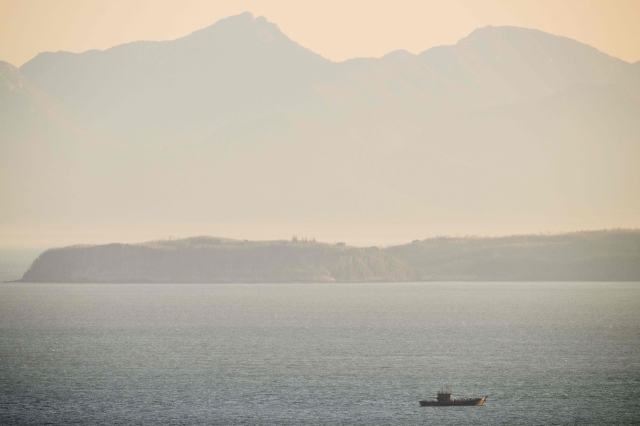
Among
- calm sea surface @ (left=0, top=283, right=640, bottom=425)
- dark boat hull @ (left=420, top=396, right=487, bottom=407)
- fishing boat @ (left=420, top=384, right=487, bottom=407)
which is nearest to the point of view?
calm sea surface @ (left=0, top=283, right=640, bottom=425)

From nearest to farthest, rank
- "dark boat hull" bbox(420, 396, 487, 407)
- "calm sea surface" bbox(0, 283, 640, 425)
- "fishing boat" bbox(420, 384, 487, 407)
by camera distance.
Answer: "calm sea surface" bbox(0, 283, 640, 425)
"fishing boat" bbox(420, 384, 487, 407)
"dark boat hull" bbox(420, 396, 487, 407)

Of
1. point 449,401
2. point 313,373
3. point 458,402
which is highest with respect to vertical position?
point 313,373

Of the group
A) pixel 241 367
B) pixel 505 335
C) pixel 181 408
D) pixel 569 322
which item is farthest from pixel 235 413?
pixel 569 322

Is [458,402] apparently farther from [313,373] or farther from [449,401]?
[313,373]

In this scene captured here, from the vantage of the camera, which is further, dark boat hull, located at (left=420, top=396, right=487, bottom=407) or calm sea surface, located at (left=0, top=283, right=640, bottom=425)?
dark boat hull, located at (left=420, top=396, right=487, bottom=407)

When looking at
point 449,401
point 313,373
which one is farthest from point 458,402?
point 313,373

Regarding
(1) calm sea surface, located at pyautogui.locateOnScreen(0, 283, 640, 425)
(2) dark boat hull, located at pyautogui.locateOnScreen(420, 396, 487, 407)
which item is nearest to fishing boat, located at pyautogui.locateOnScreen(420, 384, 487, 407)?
(2) dark boat hull, located at pyautogui.locateOnScreen(420, 396, 487, 407)

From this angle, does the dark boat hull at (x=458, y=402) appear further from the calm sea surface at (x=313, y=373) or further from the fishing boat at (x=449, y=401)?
the calm sea surface at (x=313, y=373)

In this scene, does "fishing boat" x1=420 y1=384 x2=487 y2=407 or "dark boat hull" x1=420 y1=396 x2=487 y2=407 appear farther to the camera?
"dark boat hull" x1=420 y1=396 x2=487 y2=407

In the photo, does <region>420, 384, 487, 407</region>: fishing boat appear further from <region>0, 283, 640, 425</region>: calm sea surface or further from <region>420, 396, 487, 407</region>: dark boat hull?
<region>0, 283, 640, 425</region>: calm sea surface

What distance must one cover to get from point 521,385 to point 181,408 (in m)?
41.1

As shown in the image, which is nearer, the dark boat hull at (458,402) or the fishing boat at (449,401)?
the fishing boat at (449,401)

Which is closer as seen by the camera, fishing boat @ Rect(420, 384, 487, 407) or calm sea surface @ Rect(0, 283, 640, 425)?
calm sea surface @ Rect(0, 283, 640, 425)

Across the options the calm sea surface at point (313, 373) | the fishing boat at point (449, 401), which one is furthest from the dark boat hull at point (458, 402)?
the calm sea surface at point (313, 373)
